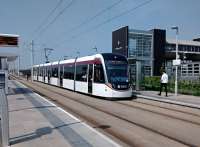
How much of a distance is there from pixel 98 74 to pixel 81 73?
14.9 ft

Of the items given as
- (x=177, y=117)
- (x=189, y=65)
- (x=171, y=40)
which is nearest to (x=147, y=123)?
(x=177, y=117)

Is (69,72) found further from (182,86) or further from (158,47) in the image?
(158,47)

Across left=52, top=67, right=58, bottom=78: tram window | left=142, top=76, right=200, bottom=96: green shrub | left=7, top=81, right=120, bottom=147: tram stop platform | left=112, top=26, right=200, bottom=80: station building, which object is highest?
left=112, top=26, right=200, bottom=80: station building

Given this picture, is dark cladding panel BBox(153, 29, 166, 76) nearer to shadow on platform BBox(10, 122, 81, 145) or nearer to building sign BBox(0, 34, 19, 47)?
building sign BBox(0, 34, 19, 47)

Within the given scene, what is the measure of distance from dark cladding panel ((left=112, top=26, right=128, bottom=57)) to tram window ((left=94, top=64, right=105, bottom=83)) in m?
58.8

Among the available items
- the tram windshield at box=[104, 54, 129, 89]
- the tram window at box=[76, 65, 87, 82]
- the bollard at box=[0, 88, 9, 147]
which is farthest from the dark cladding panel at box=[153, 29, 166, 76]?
the bollard at box=[0, 88, 9, 147]

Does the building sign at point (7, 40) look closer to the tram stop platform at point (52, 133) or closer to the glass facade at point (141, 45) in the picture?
the tram stop platform at point (52, 133)

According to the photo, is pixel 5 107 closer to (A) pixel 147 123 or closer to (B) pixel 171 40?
(A) pixel 147 123

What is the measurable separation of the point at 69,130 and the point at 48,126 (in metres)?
0.97

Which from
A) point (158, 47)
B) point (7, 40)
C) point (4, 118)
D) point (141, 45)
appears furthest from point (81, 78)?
point (158, 47)

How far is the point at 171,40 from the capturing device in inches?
4048

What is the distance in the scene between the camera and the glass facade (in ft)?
279

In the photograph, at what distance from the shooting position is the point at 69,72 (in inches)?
1304

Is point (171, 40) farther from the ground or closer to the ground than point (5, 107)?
farther from the ground
